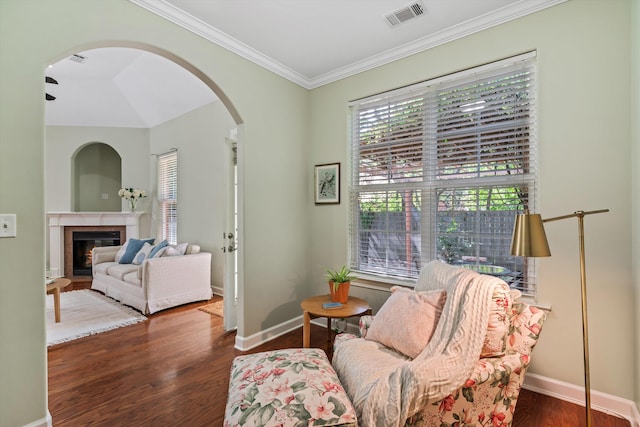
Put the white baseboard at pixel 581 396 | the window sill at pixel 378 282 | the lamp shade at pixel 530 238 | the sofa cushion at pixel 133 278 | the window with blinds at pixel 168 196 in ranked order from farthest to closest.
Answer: the window with blinds at pixel 168 196 → the sofa cushion at pixel 133 278 → the window sill at pixel 378 282 → the white baseboard at pixel 581 396 → the lamp shade at pixel 530 238

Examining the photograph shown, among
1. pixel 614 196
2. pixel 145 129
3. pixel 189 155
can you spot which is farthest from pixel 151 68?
pixel 614 196

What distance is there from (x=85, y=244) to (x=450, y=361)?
711 centimetres

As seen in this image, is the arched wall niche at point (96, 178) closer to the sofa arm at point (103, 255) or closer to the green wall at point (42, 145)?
the sofa arm at point (103, 255)

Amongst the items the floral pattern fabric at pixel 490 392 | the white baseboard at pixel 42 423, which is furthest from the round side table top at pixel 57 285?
the floral pattern fabric at pixel 490 392

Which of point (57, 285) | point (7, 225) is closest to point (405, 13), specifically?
point (7, 225)

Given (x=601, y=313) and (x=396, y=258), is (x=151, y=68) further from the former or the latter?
(x=601, y=313)

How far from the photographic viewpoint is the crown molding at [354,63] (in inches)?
86.0

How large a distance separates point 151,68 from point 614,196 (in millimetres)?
5204

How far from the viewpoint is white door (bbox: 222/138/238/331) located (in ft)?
10.9

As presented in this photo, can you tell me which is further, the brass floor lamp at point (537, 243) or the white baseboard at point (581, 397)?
the white baseboard at point (581, 397)

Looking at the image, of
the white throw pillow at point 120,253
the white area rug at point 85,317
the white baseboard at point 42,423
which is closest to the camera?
the white baseboard at point 42,423

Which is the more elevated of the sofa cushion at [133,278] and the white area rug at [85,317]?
the sofa cushion at [133,278]

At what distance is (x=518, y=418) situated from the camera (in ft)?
6.23

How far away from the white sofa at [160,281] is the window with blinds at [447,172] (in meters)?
2.38
